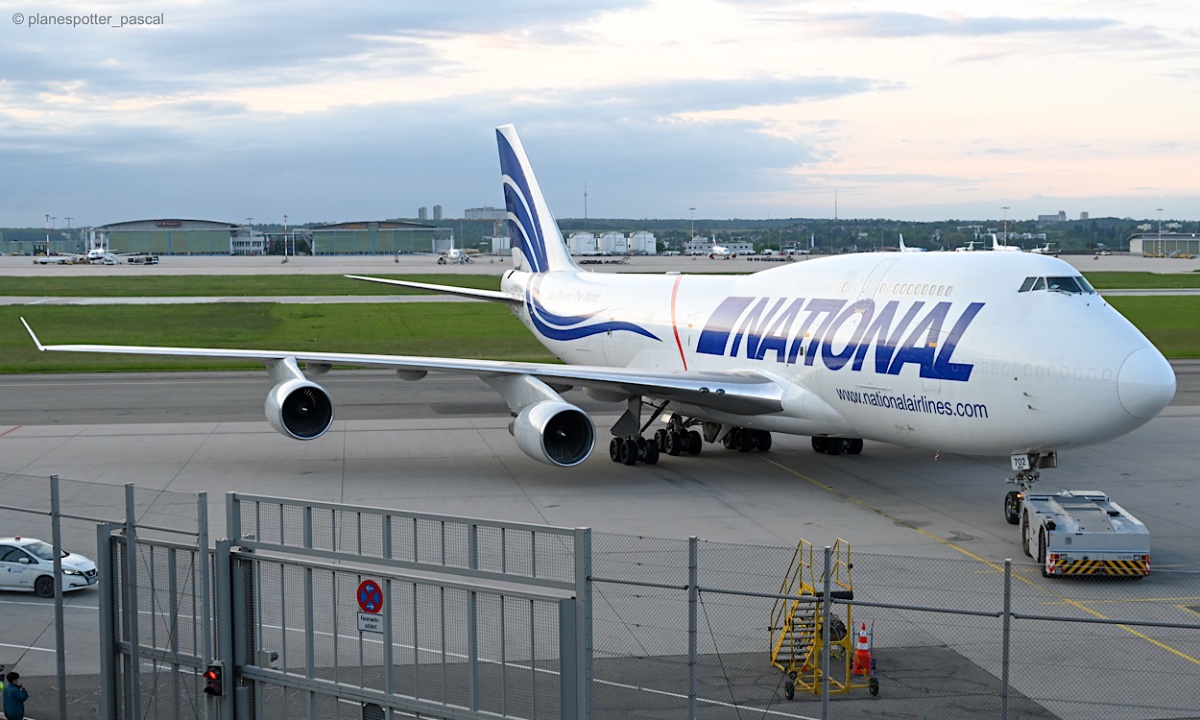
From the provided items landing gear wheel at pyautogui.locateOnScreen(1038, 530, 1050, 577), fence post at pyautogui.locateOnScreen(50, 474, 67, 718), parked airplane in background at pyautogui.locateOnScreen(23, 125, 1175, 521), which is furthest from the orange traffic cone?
fence post at pyautogui.locateOnScreen(50, 474, 67, 718)

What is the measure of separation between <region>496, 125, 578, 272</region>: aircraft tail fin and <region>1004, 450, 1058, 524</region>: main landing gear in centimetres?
1935

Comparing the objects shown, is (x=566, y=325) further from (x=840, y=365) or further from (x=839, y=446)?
(x=840, y=365)

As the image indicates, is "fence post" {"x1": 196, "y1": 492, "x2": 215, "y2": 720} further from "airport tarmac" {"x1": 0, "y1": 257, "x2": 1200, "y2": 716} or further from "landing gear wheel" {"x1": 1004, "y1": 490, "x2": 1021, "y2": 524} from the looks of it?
"landing gear wheel" {"x1": 1004, "y1": 490, "x2": 1021, "y2": 524}

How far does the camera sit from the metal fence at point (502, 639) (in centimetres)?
1213

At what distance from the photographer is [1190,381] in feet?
149

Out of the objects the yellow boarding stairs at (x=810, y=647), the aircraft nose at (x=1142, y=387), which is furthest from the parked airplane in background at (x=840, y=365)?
the yellow boarding stairs at (x=810, y=647)

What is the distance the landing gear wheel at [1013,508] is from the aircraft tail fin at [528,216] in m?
19.3

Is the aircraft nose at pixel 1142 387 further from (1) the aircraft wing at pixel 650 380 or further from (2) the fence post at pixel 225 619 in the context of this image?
(2) the fence post at pixel 225 619

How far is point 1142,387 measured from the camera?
2061 centimetres

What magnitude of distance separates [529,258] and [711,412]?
14.4m

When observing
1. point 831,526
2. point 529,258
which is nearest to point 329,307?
point 529,258

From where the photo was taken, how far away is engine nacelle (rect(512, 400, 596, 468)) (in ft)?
86.0

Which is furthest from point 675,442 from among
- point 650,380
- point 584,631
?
point 584,631

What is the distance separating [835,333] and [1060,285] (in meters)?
4.58
